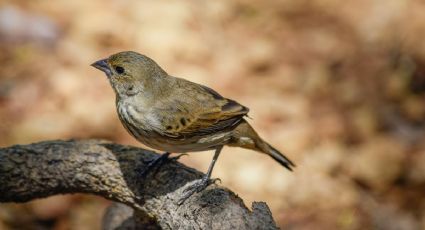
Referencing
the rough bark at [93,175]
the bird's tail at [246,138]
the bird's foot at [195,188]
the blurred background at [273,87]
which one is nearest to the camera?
the bird's foot at [195,188]

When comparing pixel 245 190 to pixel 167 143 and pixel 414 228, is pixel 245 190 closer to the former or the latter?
pixel 414 228

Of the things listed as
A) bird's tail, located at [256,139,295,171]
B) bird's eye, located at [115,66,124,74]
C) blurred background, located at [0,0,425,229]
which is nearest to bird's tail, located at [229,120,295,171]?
bird's tail, located at [256,139,295,171]

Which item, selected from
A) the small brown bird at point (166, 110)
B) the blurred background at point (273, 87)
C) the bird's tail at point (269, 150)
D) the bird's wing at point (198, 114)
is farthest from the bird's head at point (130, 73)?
the blurred background at point (273, 87)

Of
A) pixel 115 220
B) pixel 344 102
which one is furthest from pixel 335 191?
pixel 115 220

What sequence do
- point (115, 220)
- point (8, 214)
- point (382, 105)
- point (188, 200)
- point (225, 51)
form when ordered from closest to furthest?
point (188, 200)
point (115, 220)
point (8, 214)
point (382, 105)
point (225, 51)

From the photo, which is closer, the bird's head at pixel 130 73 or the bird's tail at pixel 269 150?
the bird's head at pixel 130 73

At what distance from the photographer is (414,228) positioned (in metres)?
7.19

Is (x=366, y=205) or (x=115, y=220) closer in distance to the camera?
(x=115, y=220)

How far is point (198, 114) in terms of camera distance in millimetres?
5379

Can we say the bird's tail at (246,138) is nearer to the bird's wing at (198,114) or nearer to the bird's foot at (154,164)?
the bird's wing at (198,114)

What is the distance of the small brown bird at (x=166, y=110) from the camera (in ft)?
17.0

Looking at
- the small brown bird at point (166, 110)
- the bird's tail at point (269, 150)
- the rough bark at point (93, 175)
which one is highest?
the bird's tail at point (269, 150)

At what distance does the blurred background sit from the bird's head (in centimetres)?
212

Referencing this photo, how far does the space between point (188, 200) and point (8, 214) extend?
9.41ft
